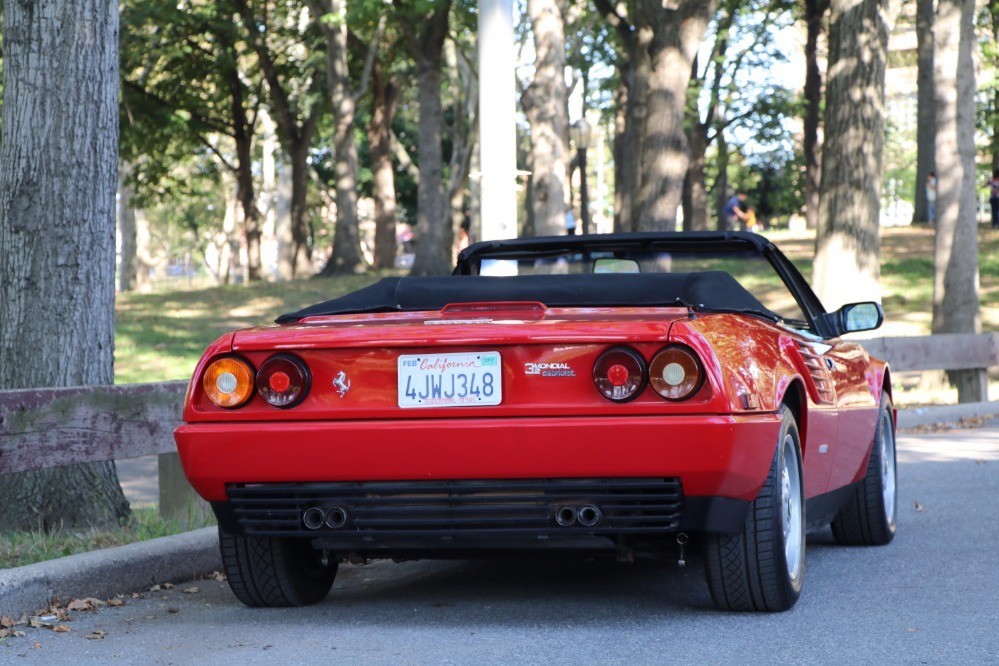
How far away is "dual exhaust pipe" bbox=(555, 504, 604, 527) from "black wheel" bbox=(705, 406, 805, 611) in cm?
47

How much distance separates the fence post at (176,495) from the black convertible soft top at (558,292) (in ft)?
6.56

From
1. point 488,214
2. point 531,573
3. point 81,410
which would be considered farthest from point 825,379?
point 488,214

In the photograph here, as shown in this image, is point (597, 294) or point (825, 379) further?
point (825, 379)

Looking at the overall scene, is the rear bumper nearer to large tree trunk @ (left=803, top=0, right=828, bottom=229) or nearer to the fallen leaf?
the fallen leaf

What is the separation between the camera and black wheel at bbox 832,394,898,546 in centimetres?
694

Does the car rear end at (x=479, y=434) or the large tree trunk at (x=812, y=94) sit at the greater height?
the large tree trunk at (x=812, y=94)

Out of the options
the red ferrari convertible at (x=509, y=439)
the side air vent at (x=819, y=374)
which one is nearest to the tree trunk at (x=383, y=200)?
the side air vent at (x=819, y=374)

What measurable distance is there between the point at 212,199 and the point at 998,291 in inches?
2227

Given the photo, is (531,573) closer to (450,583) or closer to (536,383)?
(450,583)

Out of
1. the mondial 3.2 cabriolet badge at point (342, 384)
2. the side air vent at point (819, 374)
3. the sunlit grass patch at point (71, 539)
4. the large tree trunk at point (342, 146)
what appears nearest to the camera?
the mondial 3.2 cabriolet badge at point (342, 384)

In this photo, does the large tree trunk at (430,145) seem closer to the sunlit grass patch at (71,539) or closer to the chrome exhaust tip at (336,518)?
the sunlit grass patch at (71,539)

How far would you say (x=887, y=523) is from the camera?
712 centimetres

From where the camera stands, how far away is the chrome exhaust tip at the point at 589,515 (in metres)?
4.77

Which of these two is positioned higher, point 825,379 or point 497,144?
point 497,144
